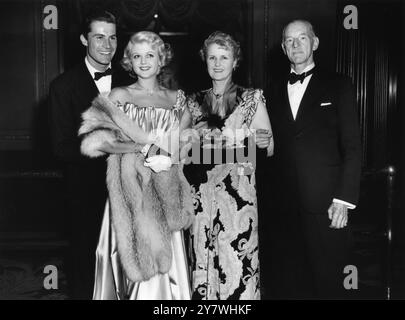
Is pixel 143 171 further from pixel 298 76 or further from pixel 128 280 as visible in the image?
pixel 298 76

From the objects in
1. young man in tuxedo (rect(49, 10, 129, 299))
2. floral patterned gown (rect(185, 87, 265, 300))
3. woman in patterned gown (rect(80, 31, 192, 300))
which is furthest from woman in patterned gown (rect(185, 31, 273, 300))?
young man in tuxedo (rect(49, 10, 129, 299))

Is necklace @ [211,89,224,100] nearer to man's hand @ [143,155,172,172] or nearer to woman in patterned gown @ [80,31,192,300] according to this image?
woman in patterned gown @ [80,31,192,300]

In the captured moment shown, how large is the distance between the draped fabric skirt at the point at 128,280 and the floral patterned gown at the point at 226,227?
0.08m

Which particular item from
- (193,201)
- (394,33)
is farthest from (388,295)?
(394,33)

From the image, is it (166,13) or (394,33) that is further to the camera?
(166,13)

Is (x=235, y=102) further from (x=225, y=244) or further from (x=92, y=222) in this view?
(x=92, y=222)

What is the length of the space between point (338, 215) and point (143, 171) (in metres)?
0.96

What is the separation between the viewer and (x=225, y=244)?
2.67 m

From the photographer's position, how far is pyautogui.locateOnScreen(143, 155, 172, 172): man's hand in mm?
2539

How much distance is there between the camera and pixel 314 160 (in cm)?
271

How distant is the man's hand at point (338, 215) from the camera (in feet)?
8.64

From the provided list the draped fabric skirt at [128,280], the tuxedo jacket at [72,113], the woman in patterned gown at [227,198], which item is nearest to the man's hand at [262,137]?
the woman in patterned gown at [227,198]
